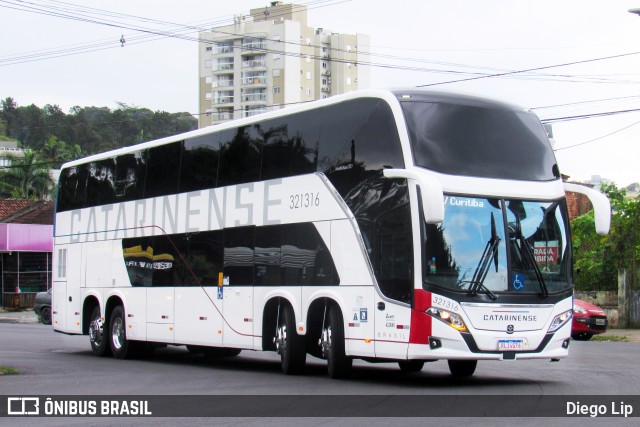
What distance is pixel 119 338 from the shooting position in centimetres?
2225

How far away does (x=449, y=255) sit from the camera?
14188 mm

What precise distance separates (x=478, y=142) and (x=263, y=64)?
105927 mm

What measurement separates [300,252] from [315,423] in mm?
5906

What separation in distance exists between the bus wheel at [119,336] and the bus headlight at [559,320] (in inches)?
400

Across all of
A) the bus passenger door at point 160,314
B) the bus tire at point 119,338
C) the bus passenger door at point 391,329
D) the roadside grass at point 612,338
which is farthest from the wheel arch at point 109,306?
the roadside grass at point 612,338

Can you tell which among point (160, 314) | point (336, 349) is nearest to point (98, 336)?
point (160, 314)

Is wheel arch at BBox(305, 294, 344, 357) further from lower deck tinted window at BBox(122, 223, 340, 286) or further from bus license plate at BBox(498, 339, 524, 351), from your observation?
bus license plate at BBox(498, 339, 524, 351)

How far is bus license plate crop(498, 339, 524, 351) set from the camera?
14164mm

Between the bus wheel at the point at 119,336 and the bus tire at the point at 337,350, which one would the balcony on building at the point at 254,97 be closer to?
the bus wheel at the point at 119,336

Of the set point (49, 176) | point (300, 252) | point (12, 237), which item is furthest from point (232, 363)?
point (49, 176)

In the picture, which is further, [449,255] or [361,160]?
[361,160]

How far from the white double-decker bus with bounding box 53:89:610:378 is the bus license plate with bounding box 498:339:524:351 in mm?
14

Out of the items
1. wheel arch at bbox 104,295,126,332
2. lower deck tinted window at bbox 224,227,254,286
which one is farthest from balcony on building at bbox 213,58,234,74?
lower deck tinted window at bbox 224,227,254,286

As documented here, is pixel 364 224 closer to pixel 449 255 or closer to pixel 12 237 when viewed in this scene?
pixel 449 255
